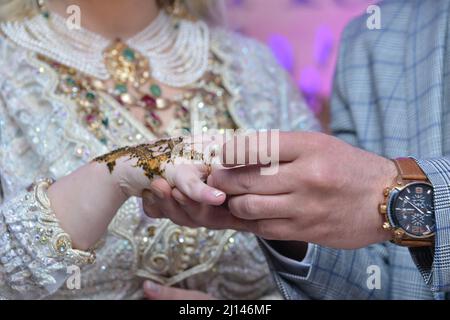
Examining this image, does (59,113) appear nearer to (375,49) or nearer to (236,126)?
(236,126)

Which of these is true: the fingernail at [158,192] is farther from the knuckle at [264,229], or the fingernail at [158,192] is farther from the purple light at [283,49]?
the purple light at [283,49]

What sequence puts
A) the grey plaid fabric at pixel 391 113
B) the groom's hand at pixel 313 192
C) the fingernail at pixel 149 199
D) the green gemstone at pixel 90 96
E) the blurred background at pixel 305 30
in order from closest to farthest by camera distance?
the groom's hand at pixel 313 192
the fingernail at pixel 149 199
the grey plaid fabric at pixel 391 113
the green gemstone at pixel 90 96
the blurred background at pixel 305 30

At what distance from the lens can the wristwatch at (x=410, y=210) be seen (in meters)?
0.97

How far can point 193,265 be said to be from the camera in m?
1.32

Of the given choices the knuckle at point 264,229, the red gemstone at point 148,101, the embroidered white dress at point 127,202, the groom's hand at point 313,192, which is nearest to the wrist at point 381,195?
the groom's hand at point 313,192

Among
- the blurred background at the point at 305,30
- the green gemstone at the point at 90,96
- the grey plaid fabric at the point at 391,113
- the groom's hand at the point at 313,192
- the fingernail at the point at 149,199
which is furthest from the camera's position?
the blurred background at the point at 305,30

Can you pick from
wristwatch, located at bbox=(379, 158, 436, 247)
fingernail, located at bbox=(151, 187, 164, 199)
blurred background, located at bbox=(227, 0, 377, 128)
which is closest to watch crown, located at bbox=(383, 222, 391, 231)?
wristwatch, located at bbox=(379, 158, 436, 247)

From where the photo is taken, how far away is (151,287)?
1276 mm

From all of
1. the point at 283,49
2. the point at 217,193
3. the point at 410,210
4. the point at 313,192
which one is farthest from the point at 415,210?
the point at 283,49

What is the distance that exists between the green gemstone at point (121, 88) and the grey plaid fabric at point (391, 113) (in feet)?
1.35

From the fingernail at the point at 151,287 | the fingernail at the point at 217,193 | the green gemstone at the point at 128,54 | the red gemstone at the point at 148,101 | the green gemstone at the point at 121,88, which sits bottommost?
the fingernail at the point at 151,287

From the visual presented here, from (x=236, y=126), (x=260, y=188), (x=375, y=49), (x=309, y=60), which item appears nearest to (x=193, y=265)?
(x=236, y=126)

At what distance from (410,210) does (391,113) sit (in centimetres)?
38

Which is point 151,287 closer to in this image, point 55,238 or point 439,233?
point 55,238
